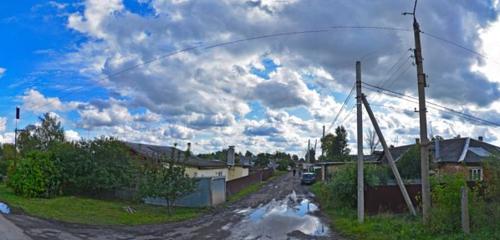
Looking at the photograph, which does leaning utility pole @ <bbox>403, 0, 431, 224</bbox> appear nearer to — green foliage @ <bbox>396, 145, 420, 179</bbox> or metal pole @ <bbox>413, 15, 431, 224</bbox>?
metal pole @ <bbox>413, 15, 431, 224</bbox>

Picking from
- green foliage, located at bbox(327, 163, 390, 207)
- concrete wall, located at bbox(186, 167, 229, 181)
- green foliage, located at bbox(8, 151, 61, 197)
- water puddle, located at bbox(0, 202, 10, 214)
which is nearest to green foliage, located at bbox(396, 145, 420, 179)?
green foliage, located at bbox(327, 163, 390, 207)

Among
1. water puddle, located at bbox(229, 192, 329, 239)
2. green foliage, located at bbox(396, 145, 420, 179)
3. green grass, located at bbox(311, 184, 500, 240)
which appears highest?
green foliage, located at bbox(396, 145, 420, 179)

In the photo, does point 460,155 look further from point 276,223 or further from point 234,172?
point 276,223

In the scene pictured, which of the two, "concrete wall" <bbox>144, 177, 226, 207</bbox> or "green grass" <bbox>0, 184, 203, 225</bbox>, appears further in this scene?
"concrete wall" <bbox>144, 177, 226, 207</bbox>

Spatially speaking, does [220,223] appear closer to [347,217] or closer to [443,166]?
[347,217]

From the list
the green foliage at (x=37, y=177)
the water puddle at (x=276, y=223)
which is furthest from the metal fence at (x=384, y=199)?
the green foliage at (x=37, y=177)

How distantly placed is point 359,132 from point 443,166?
25.2 m

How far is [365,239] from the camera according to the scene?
49.1 feet

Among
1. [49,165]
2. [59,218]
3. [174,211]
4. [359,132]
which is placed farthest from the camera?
[49,165]

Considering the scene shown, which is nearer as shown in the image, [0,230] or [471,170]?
[0,230]

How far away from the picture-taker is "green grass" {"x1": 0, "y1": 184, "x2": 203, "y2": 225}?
1934cm

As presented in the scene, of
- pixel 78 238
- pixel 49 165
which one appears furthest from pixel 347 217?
pixel 49 165

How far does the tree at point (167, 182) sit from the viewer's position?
909 inches

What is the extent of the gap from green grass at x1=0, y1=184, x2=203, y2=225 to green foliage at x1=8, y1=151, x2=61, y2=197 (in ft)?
2.24
